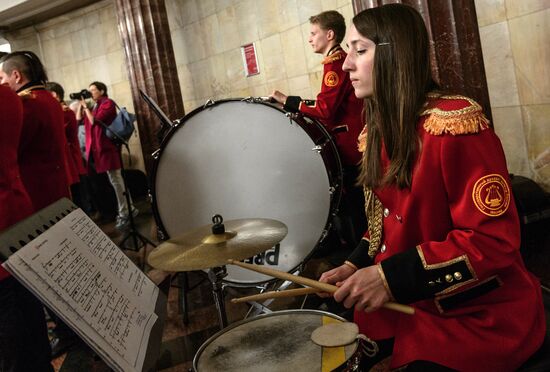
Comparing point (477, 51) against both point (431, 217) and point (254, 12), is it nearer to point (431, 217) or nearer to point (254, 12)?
point (431, 217)

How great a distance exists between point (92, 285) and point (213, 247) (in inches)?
34.7

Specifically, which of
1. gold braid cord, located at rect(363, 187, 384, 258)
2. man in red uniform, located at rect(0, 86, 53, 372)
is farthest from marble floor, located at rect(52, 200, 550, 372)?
gold braid cord, located at rect(363, 187, 384, 258)

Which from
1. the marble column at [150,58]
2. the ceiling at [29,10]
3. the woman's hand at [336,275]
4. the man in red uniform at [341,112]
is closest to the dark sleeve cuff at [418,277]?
the woman's hand at [336,275]

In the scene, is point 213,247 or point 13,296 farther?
point 13,296

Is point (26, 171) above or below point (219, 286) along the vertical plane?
above

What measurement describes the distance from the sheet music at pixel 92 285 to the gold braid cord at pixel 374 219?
72cm

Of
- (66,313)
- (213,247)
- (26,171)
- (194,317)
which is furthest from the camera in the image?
(194,317)

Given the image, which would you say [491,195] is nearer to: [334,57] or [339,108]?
[339,108]

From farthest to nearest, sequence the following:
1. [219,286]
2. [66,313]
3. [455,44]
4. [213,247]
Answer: [455,44]
[219,286]
[213,247]
[66,313]

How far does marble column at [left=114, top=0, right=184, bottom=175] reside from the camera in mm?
5637

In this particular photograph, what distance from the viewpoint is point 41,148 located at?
9.85 feet

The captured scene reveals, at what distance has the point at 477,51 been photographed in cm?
271

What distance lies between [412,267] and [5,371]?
1857 millimetres

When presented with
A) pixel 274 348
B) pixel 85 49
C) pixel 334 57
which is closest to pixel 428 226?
pixel 274 348
